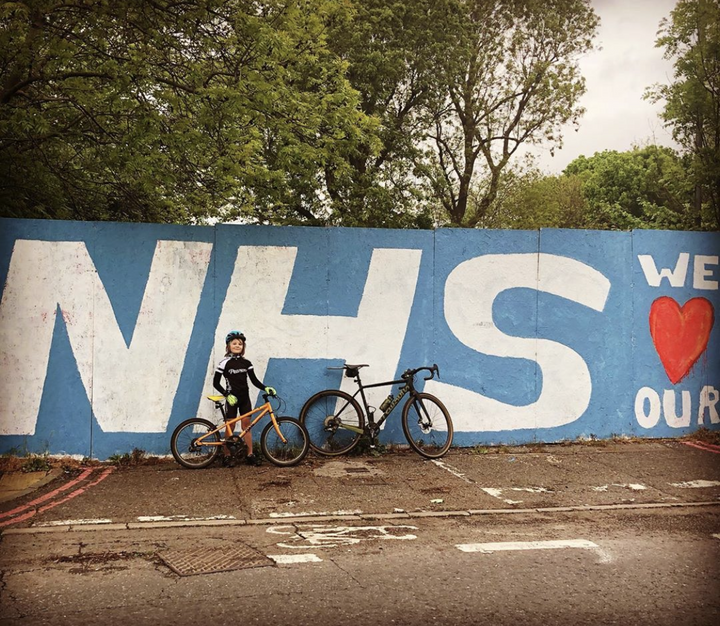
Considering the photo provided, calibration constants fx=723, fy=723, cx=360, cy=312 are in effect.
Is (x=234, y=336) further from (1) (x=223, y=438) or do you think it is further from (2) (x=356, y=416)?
(2) (x=356, y=416)

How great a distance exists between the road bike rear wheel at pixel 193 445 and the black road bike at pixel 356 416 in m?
1.20

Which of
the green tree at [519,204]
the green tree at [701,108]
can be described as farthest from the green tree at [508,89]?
the green tree at [701,108]

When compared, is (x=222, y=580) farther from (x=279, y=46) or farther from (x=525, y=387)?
(x=279, y=46)

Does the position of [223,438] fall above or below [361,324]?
below

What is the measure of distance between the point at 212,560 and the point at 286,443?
340 centimetres

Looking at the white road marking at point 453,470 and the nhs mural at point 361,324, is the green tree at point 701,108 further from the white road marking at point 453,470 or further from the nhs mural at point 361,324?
the white road marking at point 453,470

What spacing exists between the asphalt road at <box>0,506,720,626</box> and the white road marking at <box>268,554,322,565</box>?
2 cm

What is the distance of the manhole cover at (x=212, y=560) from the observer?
5.26 meters

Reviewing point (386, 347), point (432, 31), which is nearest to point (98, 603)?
point (386, 347)

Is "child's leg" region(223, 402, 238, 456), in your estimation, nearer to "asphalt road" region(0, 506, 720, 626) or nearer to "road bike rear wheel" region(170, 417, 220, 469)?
"road bike rear wheel" region(170, 417, 220, 469)

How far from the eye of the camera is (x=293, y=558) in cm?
550

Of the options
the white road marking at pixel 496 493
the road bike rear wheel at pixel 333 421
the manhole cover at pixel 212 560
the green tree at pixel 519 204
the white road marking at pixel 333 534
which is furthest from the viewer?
the green tree at pixel 519 204

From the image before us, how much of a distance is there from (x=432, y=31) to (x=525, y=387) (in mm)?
17553

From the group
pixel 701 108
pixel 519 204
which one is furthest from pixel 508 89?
pixel 701 108
